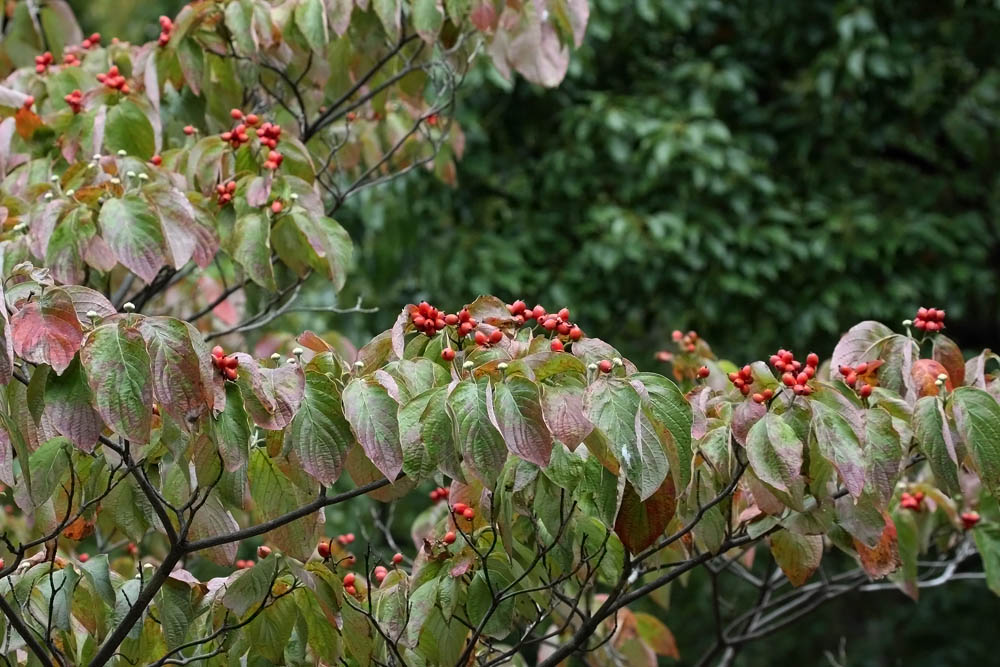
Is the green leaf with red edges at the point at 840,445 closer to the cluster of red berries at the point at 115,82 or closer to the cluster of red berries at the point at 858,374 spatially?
the cluster of red berries at the point at 858,374

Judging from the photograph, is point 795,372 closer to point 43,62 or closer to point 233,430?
point 233,430

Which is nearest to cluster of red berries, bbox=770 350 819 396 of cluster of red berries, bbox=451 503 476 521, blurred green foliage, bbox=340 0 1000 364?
cluster of red berries, bbox=451 503 476 521

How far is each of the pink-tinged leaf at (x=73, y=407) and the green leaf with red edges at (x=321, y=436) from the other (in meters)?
0.24

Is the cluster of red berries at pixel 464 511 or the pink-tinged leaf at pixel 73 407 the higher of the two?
the pink-tinged leaf at pixel 73 407

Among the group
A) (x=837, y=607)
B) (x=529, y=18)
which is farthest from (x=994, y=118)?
(x=529, y=18)

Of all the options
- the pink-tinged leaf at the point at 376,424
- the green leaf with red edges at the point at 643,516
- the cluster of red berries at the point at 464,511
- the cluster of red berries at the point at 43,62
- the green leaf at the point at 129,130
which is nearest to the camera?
the pink-tinged leaf at the point at 376,424

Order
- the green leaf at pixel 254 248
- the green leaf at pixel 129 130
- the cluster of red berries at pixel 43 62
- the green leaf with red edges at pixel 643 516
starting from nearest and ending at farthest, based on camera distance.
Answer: the green leaf with red edges at pixel 643 516 < the green leaf at pixel 254 248 < the green leaf at pixel 129 130 < the cluster of red berries at pixel 43 62

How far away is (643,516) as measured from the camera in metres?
1.71

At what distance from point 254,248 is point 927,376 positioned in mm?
1108

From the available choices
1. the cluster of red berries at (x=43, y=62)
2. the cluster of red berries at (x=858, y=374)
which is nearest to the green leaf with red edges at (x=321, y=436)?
the cluster of red berries at (x=858, y=374)

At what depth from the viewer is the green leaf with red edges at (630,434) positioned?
1.55 meters

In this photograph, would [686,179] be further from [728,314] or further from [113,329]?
[113,329]

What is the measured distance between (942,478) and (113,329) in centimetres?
107

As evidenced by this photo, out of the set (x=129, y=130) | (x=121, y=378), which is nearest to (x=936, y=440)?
(x=121, y=378)
